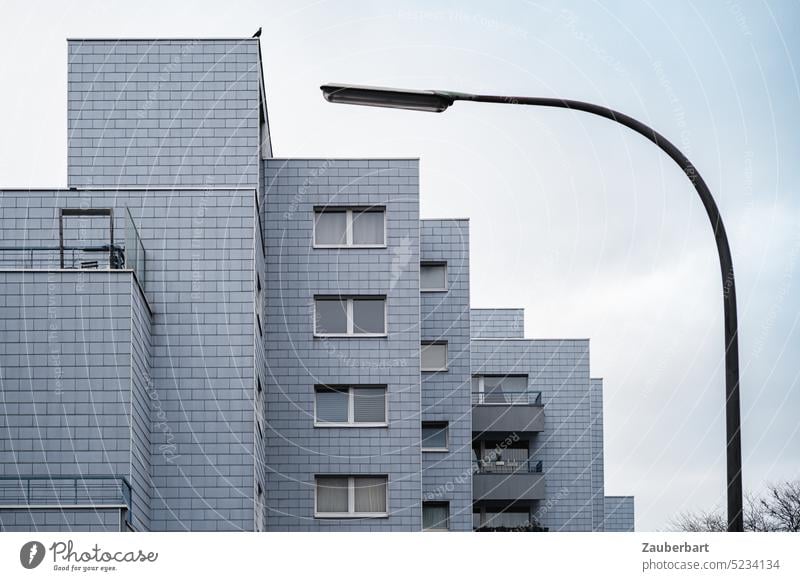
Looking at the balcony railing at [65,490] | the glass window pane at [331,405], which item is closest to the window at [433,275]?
the glass window pane at [331,405]

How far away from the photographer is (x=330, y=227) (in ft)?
76.1

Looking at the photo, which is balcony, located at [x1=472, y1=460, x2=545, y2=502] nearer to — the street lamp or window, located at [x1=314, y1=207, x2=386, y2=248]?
window, located at [x1=314, y1=207, x2=386, y2=248]

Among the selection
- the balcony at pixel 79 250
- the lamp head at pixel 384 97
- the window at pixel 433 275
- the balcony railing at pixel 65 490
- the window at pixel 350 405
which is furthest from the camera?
the window at pixel 433 275

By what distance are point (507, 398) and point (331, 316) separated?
10.9m

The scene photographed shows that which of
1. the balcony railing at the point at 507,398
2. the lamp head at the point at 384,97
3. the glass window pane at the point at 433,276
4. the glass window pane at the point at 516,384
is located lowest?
the lamp head at the point at 384,97

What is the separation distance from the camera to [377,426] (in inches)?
889

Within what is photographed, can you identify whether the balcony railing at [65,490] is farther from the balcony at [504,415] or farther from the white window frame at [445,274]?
the balcony at [504,415]

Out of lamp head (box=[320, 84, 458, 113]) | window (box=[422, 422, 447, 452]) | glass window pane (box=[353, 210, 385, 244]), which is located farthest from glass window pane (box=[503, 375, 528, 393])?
lamp head (box=[320, 84, 458, 113])

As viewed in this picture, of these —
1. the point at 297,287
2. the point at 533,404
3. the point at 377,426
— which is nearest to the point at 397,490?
the point at 377,426

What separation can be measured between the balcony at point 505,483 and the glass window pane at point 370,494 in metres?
8.49

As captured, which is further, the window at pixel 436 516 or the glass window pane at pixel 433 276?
the glass window pane at pixel 433 276

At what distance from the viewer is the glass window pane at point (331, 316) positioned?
75.4ft

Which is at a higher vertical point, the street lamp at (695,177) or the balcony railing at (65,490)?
the street lamp at (695,177)
